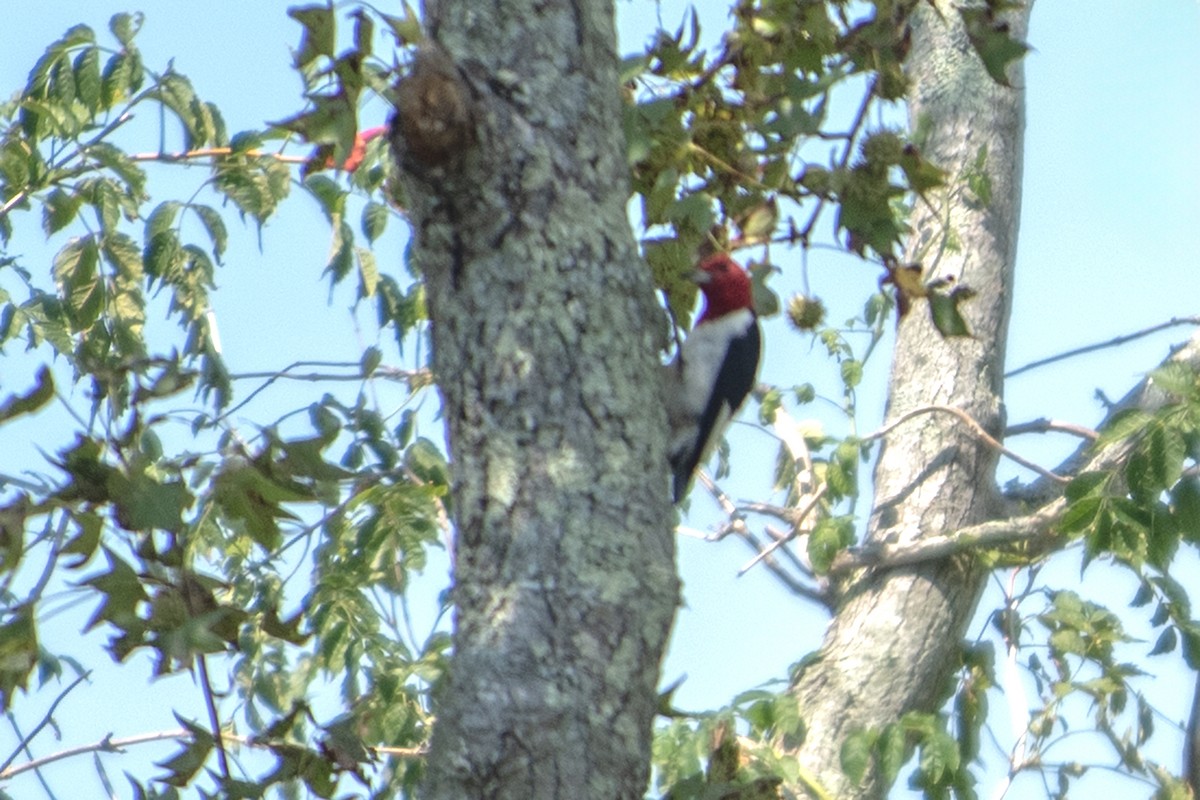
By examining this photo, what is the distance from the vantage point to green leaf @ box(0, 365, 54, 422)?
213cm

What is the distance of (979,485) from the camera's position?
16.6 ft

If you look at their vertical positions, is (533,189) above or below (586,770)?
above

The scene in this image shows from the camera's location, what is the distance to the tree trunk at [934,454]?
15.4ft

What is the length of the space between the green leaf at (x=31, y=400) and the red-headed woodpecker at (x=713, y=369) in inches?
81.6

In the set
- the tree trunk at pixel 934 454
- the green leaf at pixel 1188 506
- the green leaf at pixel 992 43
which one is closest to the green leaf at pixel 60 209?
the green leaf at pixel 992 43

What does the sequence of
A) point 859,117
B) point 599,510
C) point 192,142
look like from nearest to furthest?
point 599,510 → point 859,117 → point 192,142

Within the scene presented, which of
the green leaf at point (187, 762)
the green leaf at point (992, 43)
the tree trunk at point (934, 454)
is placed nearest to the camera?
the green leaf at point (187, 762)

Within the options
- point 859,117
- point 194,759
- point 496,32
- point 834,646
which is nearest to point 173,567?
point 194,759

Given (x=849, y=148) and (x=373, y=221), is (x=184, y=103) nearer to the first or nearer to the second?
(x=373, y=221)

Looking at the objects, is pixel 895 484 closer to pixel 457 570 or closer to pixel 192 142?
pixel 192 142

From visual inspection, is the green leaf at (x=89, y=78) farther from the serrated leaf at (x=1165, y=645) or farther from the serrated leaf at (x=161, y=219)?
the serrated leaf at (x=1165, y=645)

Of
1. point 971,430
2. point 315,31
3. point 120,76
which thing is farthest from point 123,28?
point 971,430

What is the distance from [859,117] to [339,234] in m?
1.84

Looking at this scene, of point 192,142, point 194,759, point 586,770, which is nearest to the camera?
point 586,770
